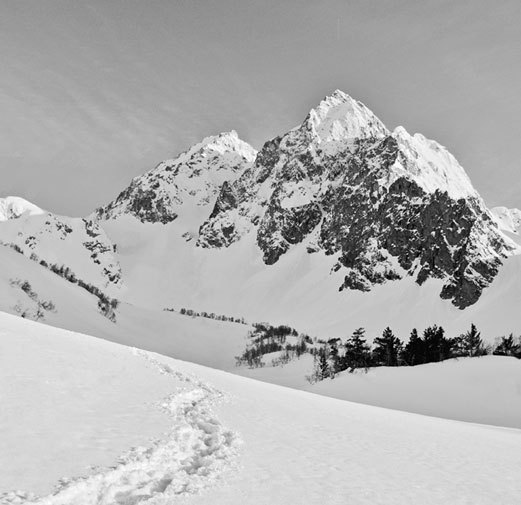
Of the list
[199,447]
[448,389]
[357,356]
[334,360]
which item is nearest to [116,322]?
[334,360]

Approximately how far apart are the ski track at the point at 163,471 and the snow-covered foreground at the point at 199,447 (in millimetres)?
→ 26

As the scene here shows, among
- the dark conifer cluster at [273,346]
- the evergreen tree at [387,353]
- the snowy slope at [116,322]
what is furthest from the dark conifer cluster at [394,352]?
the snowy slope at [116,322]

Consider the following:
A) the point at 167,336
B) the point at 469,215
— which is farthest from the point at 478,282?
the point at 167,336

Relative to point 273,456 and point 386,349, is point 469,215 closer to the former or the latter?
point 386,349

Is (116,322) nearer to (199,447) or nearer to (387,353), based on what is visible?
(387,353)

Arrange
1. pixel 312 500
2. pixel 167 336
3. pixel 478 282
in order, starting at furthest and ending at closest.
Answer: pixel 478 282, pixel 167 336, pixel 312 500

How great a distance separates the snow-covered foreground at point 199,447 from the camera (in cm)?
851

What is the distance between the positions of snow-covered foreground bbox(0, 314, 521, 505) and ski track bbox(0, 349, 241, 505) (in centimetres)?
3

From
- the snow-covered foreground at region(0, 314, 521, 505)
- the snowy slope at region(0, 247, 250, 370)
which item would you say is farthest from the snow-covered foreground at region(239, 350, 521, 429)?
the snowy slope at region(0, 247, 250, 370)

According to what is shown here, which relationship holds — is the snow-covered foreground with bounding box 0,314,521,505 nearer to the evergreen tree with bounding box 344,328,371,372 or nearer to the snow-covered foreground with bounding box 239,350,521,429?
the snow-covered foreground with bounding box 239,350,521,429

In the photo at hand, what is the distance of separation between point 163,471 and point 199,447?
6.26 ft

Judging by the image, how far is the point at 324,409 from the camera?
20.7 metres

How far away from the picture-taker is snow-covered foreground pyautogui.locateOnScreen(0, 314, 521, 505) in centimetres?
851

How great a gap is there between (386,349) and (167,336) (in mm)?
79214
